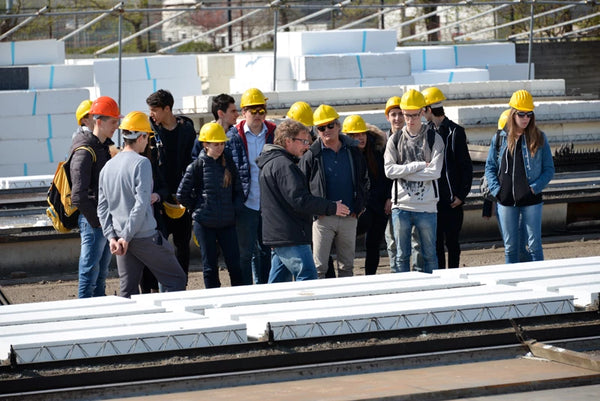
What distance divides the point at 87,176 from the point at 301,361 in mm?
3051

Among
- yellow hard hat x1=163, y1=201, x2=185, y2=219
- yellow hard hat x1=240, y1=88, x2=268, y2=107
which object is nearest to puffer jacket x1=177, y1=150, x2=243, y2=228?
yellow hard hat x1=163, y1=201, x2=185, y2=219

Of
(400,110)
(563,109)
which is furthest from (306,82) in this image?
(400,110)

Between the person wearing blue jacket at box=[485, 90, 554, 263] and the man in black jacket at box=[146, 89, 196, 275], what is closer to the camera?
the person wearing blue jacket at box=[485, 90, 554, 263]

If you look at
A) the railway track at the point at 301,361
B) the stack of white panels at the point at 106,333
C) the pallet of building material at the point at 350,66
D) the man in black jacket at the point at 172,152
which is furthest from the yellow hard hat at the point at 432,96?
the pallet of building material at the point at 350,66

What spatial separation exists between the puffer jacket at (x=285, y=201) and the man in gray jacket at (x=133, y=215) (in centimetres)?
75

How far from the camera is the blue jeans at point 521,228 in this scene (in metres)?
8.98

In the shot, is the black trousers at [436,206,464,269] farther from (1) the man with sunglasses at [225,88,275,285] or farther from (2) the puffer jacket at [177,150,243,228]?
(2) the puffer jacket at [177,150,243,228]

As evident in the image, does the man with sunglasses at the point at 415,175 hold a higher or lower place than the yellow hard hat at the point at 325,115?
lower

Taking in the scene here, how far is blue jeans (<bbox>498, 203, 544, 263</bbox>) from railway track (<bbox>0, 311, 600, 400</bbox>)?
2.73m

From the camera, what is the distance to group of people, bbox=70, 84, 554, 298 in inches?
301

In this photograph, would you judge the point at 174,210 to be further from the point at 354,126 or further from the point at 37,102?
the point at 37,102

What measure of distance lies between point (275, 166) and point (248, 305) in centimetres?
163

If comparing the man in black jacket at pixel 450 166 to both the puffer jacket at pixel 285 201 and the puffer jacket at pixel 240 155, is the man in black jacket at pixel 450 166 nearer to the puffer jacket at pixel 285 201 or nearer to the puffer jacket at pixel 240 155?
the puffer jacket at pixel 240 155

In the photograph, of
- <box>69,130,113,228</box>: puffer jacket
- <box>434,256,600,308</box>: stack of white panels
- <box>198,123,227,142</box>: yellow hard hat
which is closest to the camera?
Result: <box>434,256,600,308</box>: stack of white panels
